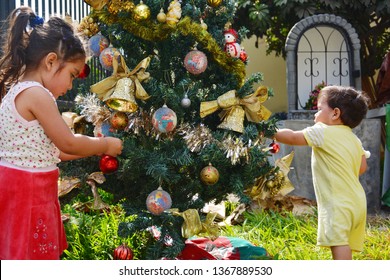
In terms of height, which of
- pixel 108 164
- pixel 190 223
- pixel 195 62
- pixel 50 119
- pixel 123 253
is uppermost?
pixel 195 62

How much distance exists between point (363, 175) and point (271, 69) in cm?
507

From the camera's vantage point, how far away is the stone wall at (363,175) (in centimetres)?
509

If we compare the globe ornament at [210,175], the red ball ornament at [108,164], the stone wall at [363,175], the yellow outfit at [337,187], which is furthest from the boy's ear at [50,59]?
the stone wall at [363,175]

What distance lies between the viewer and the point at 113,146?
2.45 meters

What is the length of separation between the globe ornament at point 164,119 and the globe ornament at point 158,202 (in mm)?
260

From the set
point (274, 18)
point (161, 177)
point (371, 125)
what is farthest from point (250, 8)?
point (161, 177)

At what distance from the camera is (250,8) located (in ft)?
24.3

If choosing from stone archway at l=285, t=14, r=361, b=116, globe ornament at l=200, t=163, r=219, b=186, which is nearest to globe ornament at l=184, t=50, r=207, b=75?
globe ornament at l=200, t=163, r=219, b=186

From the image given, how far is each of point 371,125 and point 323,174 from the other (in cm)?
239

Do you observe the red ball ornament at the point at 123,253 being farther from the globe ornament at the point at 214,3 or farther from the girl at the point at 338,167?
the globe ornament at the point at 214,3

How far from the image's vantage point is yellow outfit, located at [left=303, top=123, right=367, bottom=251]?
2854 millimetres

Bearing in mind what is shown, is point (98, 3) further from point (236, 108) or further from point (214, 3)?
point (236, 108)

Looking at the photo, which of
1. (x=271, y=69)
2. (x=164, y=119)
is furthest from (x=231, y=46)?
(x=271, y=69)

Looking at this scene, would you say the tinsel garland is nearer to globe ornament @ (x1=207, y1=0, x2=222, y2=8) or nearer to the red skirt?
globe ornament @ (x1=207, y1=0, x2=222, y2=8)
